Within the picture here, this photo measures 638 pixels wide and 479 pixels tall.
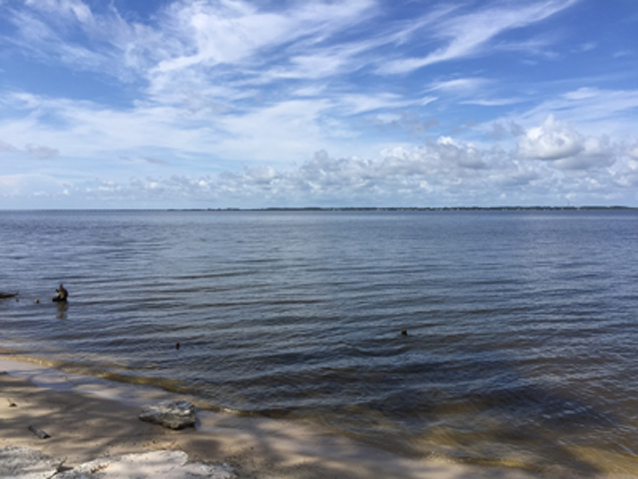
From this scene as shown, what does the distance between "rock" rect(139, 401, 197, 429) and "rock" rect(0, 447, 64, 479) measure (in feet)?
7.16

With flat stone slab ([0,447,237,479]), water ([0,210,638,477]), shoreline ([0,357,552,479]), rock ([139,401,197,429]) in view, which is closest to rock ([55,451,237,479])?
flat stone slab ([0,447,237,479])

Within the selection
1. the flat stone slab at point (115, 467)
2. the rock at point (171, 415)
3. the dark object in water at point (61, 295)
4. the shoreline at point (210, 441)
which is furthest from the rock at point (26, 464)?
the dark object in water at point (61, 295)

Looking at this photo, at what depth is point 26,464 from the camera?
7.28m

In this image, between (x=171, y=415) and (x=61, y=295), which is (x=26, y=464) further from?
(x=61, y=295)

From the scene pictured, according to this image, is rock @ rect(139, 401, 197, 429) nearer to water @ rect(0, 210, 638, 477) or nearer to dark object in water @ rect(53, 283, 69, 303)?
water @ rect(0, 210, 638, 477)

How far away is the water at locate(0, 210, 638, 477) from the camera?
401 inches

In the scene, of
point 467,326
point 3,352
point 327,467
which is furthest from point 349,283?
point 327,467

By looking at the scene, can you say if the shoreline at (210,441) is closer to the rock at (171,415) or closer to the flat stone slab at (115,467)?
the rock at (171,415)

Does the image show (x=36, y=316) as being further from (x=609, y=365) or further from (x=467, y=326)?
(x=609, y=365)

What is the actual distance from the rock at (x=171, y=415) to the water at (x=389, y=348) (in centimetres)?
146

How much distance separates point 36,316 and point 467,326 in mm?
20046

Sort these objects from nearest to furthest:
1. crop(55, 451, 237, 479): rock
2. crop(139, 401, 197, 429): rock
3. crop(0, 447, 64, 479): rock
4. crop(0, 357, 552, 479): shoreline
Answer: crop(0, 447, 64, 479): rock < crop(55, 451, 237, 479): rock < crop(0, 357, 552, 479): shoreline < crop(139, 401, 197, 429): rock

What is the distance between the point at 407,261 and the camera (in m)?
39.6

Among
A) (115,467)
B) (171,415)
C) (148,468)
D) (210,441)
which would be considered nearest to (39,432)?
(171,415)
